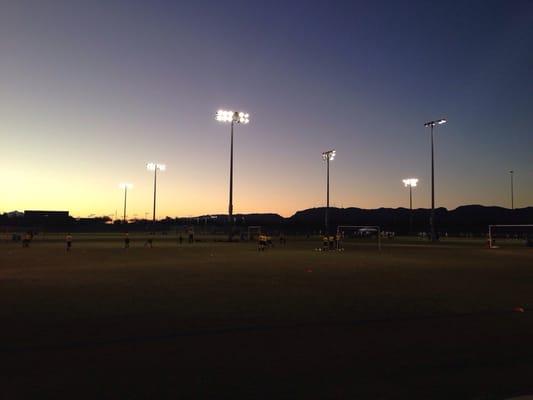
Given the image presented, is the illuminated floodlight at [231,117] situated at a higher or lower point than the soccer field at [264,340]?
higher

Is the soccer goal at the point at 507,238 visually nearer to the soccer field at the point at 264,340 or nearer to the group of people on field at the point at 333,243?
the group of people on field at the point at 333,243

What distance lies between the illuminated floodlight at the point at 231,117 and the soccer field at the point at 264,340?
42.2 metres

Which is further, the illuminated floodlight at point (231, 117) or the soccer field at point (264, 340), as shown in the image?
the illuminated floodlight at point (231, 117)

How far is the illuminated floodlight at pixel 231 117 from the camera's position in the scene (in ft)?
194

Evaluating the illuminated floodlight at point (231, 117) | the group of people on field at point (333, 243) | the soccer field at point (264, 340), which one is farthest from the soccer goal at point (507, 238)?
the soccer field at point (264, 340)

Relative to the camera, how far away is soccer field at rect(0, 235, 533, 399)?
22.4 feet

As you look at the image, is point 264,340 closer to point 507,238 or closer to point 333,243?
point 333,243

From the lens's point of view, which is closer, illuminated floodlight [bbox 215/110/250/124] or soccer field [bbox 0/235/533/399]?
soccer field [bbox 0/235/533/399]

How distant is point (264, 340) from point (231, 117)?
51377 mm

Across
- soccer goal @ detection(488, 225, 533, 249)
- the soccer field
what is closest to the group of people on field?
soccer goal @ detection(488, 225, 533, 249)

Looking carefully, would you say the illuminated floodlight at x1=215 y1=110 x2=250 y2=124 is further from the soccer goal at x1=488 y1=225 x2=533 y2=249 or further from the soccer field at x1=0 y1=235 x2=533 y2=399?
the soccer field at x1=0 y1=235 x2=533 y2=399

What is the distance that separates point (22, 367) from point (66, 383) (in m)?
1.15

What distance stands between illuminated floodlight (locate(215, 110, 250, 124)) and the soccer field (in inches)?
1663

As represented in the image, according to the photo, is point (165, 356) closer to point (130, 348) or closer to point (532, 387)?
point (130, 348)
